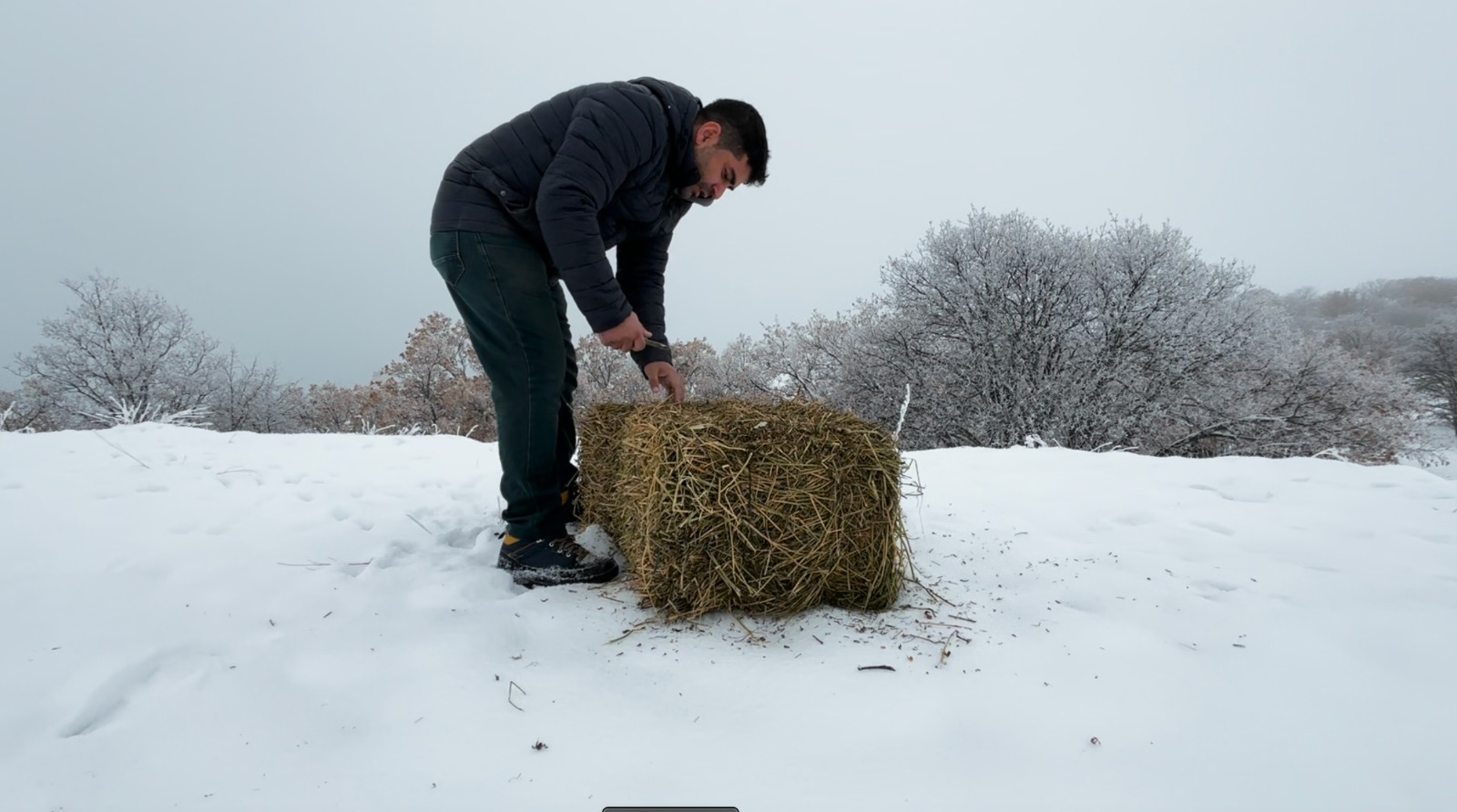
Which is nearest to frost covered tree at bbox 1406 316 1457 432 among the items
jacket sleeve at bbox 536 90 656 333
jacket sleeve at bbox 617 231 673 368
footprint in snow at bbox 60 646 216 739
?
jacket sleeve at bbox 617 231 673 368

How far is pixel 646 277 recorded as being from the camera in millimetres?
2822

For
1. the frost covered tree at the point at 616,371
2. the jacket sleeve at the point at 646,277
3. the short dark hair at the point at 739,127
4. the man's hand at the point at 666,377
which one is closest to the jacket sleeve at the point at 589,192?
the short dark hair at the point at 739,127

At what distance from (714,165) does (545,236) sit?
654 millimetres

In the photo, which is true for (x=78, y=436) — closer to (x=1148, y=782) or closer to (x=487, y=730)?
(x=487, y=730)

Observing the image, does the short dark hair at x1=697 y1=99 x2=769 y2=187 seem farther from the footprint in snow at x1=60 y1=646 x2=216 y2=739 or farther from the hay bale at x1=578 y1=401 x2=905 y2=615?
the footprint in snow at x1=60 y1=646 x2=216 y2=739

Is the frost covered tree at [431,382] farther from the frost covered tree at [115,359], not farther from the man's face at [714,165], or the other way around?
the man's face at [714,165]

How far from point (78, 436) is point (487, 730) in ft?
12.9

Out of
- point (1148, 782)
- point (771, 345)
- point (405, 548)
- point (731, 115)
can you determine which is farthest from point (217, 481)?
point (771, 345)

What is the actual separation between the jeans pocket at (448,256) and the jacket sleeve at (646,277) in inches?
28.9

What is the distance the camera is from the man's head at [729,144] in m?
2.26

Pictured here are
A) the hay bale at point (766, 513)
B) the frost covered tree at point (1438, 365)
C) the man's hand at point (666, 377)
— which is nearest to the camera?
the hay bale at point (766, 513)

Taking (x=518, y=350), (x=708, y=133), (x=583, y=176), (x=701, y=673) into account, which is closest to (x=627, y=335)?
(x=518, y=350)

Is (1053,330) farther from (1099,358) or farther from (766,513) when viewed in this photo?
(766,513)

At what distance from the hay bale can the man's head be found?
0.89m
